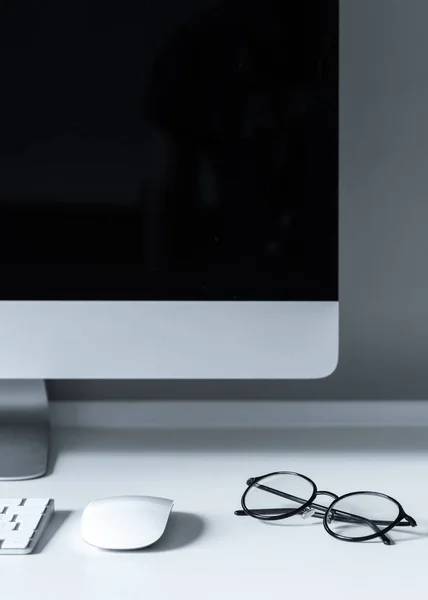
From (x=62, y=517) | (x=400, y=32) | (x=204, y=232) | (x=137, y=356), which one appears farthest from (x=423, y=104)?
(x=62, y=517)

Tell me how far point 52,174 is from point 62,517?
314 millimetres

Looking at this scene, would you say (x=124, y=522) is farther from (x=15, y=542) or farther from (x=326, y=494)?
(x=326, y=494)

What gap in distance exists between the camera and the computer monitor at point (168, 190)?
0.60m

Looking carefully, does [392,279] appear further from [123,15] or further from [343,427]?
[123,15]

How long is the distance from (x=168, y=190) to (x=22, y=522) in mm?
316

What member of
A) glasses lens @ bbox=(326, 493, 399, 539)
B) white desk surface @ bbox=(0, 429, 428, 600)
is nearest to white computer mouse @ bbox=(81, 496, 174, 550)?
white desk surface @ bbox=(0, 429, 428, 600)

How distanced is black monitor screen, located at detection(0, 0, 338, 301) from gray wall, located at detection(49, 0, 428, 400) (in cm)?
21

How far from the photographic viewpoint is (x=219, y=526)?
1.69 ft

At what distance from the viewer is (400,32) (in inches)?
30.8

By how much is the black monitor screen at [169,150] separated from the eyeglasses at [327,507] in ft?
0.57

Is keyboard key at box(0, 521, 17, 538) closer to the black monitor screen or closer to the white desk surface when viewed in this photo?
the white desk surface

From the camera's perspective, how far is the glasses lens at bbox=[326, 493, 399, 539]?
0.50m

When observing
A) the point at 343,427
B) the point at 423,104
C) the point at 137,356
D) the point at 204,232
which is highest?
the point at 423,104

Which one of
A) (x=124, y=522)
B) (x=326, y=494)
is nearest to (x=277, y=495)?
(x=326, y=494)
